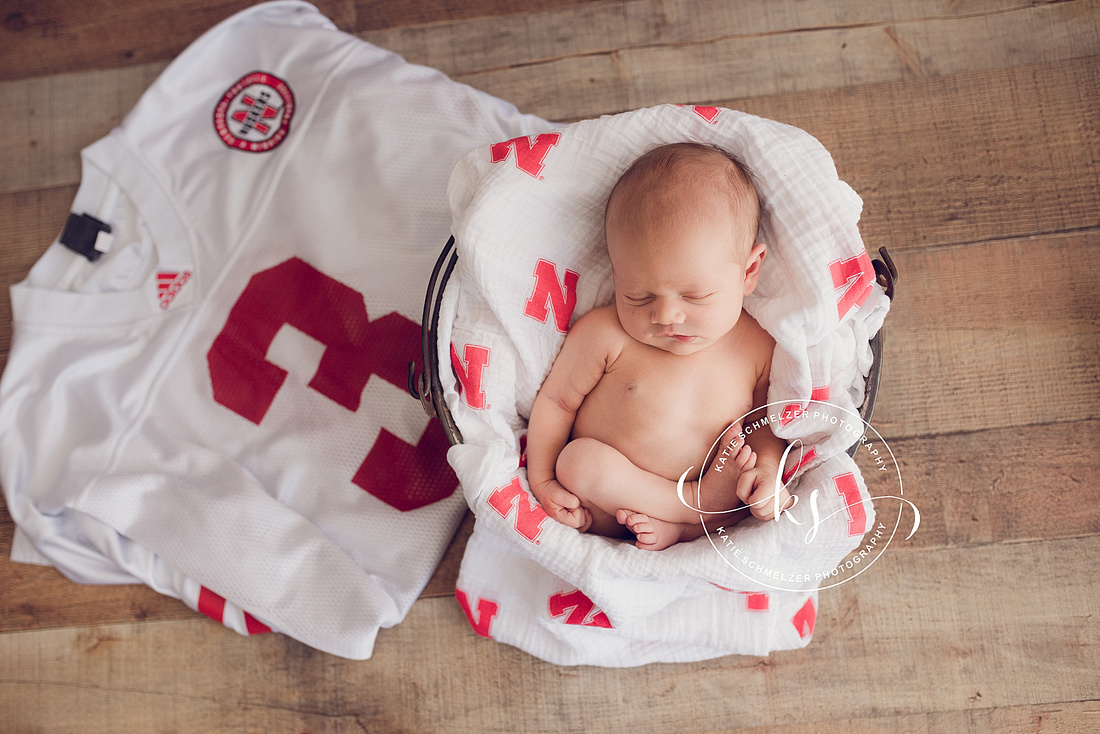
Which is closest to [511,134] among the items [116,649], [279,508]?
[279,508]

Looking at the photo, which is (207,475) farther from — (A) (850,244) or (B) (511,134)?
(A) (850,244)

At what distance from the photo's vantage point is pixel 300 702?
103cm

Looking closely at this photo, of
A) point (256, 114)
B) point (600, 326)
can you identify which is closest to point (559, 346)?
point (600, 326)

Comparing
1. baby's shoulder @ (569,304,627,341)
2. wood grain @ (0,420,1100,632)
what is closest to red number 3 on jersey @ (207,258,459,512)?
baby's shoulder @ (569,304,627,341)

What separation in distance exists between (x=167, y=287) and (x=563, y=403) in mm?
618

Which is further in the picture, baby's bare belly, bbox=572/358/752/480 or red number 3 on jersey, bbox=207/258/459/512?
red number 3 on jersey, bbox=207/258/459/512

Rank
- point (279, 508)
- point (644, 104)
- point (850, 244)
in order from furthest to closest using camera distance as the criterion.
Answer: point (644, 104) < point (279, 508) < point (850, 244)

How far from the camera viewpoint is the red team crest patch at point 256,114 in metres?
1.10

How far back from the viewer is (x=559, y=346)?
38.5 inches

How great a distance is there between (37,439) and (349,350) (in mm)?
467

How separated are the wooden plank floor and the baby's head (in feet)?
1.09

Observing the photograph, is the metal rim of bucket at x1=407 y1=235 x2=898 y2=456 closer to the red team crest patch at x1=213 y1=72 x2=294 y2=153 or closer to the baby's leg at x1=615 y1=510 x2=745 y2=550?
the baby's leg at x1=615 y1=510 x2=745 y2=550

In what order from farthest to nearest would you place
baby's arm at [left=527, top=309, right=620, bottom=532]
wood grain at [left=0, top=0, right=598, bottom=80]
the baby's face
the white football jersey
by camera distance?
wood grain at [left=0, top=0, right=598, bottom=80], the white football jersey, baby's arm at [left=527, top=309, right=620, bottom=532], the baby's face

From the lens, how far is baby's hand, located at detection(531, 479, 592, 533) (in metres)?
0.89
